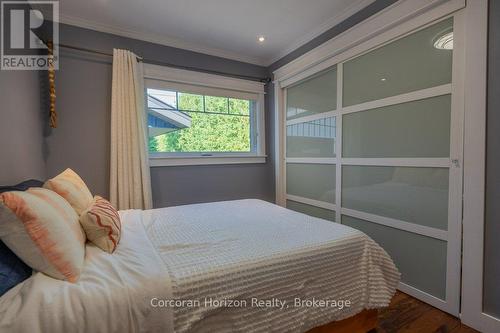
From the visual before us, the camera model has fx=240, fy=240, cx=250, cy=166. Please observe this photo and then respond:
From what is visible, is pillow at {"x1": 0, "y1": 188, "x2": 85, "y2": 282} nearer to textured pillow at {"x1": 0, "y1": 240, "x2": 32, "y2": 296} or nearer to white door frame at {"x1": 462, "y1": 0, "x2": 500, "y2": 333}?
textured pillow at {"x1": 0, "y1": 240, "x2": 32, "y2": 296}

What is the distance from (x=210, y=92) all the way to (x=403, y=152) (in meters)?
2.30

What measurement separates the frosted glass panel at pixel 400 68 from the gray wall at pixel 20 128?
2.71m

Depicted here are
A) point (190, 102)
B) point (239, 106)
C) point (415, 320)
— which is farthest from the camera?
point (239, 106)

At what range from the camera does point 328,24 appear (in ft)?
8.20

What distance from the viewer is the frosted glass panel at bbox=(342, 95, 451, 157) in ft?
5.68

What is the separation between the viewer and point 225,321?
102 centimetres

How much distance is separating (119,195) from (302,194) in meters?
→ 2.14

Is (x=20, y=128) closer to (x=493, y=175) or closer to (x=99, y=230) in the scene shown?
(x=99, y=230)

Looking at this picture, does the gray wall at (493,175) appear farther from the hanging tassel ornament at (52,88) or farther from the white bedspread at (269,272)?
the hanging tassel ornament at (52,88)

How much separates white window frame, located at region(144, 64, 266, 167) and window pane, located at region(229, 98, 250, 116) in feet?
0.29

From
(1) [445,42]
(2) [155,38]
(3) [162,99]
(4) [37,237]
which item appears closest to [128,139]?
(3) [162,99]

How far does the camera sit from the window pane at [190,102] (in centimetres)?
305

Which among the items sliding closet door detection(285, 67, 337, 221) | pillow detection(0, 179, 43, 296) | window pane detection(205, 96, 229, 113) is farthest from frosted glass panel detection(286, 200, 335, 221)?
pillow detection(0, 179, 43, 296)

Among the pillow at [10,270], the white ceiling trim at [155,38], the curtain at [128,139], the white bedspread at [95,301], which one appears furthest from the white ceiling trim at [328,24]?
the pillow at [10,270]
